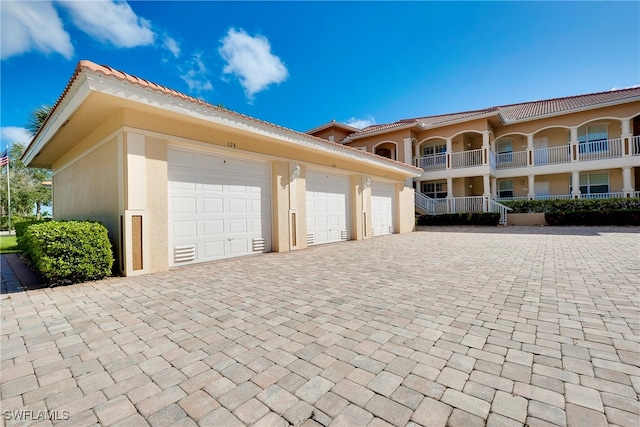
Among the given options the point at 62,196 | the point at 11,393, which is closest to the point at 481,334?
the point at 11,393

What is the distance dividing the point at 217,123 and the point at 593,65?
46.6ft

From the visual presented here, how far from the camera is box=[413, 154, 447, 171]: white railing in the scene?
20.7 m

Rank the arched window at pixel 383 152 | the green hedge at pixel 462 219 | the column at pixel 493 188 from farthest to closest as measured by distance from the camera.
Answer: the arched window at pixel 383 152
the column at pixel 493 188
the green hedge at pixel 462 219

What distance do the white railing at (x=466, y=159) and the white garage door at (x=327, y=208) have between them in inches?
482

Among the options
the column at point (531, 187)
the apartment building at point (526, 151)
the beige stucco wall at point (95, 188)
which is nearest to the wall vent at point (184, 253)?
the beige stucco wall at point (95, 188)

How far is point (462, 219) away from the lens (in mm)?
18328

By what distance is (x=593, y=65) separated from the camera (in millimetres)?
10719

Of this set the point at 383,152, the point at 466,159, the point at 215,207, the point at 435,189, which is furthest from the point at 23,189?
the point at 466,159

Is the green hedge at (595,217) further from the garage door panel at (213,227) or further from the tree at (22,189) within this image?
the tree at (22,189)

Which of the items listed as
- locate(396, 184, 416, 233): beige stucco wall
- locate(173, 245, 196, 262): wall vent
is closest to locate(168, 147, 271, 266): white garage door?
locate(173, 245, 196, 262): wall vent

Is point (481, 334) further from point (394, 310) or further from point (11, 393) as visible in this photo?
point (11, 393)

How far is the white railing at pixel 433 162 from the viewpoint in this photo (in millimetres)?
20691

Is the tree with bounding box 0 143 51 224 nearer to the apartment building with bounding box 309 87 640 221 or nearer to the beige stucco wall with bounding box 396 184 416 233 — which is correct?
the beige stucco wall with bounding box 396 184 416 233

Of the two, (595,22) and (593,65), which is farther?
(593,65)
